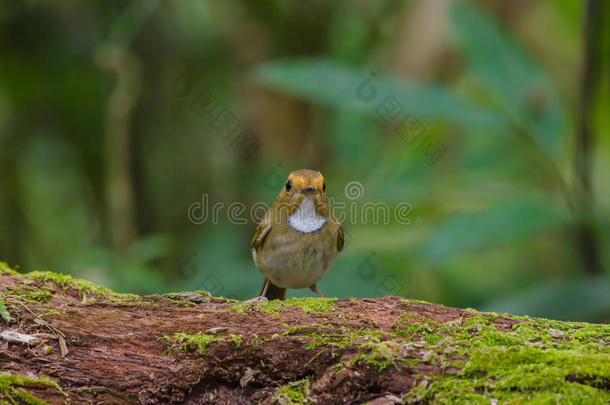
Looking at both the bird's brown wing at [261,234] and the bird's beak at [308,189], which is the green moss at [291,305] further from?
the bird's brown wing at [261,234]

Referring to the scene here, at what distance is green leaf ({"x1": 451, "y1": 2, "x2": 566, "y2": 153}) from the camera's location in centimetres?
504

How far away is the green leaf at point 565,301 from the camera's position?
4.45 metres

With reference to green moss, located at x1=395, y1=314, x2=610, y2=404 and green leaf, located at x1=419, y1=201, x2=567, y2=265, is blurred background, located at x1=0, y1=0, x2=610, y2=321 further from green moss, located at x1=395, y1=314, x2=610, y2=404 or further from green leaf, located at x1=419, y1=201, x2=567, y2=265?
green moss, located at x1=395, y1=314, x2=610, y2=404

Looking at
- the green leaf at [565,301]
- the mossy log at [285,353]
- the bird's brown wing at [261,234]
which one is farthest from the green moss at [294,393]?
the green leaf at [565,301]

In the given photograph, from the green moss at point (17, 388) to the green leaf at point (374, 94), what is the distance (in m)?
3.28

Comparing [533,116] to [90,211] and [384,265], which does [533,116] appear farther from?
[90,211]

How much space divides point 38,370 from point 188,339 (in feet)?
1.94

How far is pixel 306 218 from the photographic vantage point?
4.28 meters

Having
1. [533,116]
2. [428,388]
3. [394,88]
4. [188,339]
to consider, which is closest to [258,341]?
[188,339]

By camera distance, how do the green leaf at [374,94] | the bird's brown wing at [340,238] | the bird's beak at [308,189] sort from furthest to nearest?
the green leaf at [374,94], the bird's brown wing at [340,238], the bird's beak at [308,189]

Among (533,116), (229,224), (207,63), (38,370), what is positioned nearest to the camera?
(38,370)

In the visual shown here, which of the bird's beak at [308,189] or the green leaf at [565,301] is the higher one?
the bird's beak at [308,189]

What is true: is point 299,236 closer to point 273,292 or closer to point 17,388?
point 273,292

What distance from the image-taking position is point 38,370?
243 centimetres
